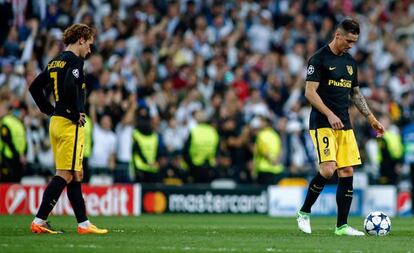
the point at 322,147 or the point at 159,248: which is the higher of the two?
the point at 322,147

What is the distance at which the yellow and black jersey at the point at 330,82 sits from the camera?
1280cm

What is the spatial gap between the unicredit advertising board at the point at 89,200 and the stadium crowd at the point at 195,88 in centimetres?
42

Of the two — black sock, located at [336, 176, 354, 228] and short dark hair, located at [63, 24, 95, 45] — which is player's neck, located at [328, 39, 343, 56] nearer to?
black sock, located at [336, 176, 354, 228]

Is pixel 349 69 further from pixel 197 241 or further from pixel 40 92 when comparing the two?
pixel 40 92

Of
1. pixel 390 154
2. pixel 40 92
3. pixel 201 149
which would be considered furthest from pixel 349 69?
pixel 390 154

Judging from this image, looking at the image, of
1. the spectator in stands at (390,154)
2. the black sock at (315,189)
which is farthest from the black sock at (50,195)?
the spectator in stands at (390,154)

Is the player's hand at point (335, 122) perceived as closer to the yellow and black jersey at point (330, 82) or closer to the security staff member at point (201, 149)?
the yellow and black jersey at point (330, 82)

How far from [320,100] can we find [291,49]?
14.4m

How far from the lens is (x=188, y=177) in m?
22.6

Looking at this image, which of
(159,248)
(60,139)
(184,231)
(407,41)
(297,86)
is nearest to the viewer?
(159,248)

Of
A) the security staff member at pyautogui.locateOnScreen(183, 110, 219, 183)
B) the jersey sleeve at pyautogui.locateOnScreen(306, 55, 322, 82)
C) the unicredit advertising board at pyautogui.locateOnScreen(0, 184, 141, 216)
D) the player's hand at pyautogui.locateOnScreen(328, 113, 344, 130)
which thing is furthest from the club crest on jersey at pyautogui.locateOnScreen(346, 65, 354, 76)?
the security staff member at pyautogui.locateOnScreen(183, 110, 219, 183)

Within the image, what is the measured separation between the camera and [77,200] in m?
12.5

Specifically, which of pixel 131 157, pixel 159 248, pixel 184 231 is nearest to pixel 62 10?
pixel 131 157

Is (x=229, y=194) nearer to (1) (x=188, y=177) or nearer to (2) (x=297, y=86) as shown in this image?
(1) (x=188, y=177)
